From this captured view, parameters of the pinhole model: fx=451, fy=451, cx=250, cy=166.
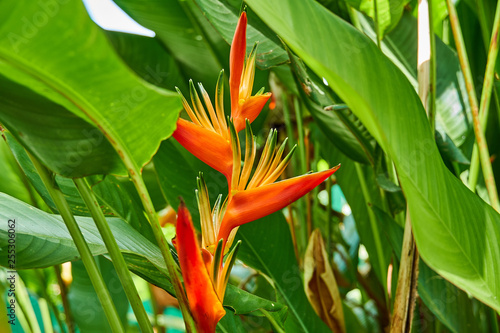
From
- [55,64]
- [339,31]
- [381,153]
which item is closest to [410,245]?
[381,153]

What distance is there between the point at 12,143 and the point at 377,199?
1.95 ft

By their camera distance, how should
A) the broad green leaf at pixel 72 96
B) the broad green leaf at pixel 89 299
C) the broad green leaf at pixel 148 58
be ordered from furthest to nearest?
the broad green leaf at pixel 148 58 → the broad green leaf at pixel 89 299 → the broad green leaf at pixel 72 96

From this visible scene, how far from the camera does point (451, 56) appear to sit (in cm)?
79

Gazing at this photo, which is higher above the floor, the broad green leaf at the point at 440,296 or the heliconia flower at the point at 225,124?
the heliconia flower at the point at 225,124

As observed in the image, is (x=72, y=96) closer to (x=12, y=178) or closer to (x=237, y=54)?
(x=237, y=54)

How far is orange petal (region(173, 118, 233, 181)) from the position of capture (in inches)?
13.1

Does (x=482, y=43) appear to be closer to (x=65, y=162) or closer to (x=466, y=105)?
(x=466, y=105)

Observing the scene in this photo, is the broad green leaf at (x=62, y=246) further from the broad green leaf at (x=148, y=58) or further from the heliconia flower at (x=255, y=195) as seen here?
the broad green leaf at (x=148, y=58)

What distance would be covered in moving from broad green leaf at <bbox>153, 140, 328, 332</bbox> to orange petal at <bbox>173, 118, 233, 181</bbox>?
265 mm

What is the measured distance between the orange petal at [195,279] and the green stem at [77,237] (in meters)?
0.08

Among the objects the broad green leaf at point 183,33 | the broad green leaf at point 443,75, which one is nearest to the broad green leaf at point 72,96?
the broad green leaf at point 183,33

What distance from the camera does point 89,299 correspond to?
2.31 ft

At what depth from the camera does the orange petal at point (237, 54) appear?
1.11 ft

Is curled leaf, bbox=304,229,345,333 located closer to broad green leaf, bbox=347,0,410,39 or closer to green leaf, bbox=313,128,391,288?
green leaf, bbox=313,128,391,288
